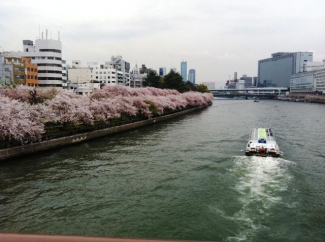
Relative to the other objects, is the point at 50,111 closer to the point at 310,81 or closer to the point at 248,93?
the point at 248,93

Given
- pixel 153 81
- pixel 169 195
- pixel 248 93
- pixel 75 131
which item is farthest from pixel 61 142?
pixel 248 93

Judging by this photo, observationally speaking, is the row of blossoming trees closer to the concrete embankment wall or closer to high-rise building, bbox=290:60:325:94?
the concrete embankment wall

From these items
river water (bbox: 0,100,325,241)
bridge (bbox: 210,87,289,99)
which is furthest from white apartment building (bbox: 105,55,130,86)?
river water (bbox: 0,100,325,241)

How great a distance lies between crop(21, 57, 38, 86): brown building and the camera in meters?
65.9

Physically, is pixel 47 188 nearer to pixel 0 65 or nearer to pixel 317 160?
pixel 317 160

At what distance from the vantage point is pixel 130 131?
38.5 m

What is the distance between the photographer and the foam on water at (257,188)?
36.5 ft

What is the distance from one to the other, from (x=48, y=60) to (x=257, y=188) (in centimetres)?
7218

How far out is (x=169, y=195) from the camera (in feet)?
46.6

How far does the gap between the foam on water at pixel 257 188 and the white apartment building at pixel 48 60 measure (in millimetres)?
65491

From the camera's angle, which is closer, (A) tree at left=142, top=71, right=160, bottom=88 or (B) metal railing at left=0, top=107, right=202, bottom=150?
(B) metal railing at left=0, top=107, right=202, bottom=150

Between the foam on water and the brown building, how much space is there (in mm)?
60126

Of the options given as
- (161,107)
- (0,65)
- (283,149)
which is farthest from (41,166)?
(0,65)

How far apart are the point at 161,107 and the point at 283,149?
31.6 meters
